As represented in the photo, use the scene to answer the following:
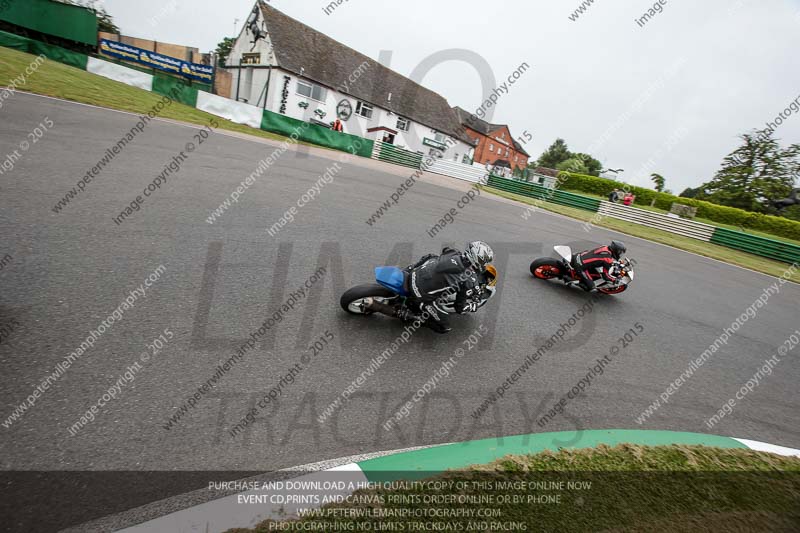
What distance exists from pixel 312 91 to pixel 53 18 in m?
21.9

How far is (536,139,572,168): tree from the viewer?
334 ft

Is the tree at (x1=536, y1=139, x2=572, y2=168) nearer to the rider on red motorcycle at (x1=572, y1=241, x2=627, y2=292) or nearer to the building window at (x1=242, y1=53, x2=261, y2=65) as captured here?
the building window at (x1=242, y1=53, x2=261, y2=65)

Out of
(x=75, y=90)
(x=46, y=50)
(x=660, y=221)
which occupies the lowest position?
(x=75, y=90)

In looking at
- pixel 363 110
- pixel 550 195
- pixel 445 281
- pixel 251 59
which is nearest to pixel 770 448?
pixel 445 281

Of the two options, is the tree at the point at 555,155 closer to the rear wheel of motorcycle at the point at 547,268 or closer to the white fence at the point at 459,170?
the white fence at the point at 459,170

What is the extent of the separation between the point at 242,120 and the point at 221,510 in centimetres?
2704

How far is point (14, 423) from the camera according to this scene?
2402 millimetres

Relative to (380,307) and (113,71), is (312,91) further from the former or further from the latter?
(380,307)

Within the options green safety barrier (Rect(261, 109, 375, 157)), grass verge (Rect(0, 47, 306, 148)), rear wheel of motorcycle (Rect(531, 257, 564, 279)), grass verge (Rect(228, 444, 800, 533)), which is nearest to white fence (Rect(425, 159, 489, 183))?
green safety barrier (Rect(261, 109, 375, 157))

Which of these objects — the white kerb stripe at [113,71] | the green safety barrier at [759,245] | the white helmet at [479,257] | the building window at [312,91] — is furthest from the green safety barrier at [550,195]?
the white kerb stripe at [113,71]

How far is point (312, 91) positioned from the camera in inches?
1289

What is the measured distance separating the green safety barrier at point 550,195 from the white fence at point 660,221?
2.47 feet

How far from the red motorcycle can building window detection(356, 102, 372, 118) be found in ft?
109

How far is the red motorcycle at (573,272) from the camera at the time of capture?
704cm
